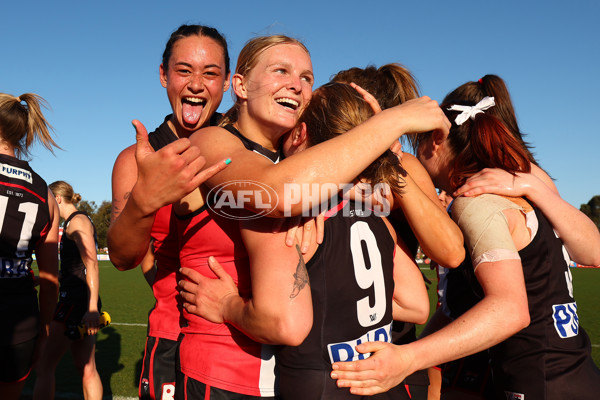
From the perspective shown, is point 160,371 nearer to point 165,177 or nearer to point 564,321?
point 165,177

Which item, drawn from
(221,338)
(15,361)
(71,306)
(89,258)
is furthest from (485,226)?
(71,306)

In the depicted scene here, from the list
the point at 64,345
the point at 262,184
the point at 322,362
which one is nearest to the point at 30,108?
the point at 64,345

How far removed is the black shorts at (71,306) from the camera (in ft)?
19.0

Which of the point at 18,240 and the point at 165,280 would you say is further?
the point at 18,240

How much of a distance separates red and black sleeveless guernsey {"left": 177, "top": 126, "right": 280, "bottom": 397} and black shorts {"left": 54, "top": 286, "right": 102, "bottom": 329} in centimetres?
450

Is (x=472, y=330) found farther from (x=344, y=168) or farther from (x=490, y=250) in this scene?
(x=344, y=168)

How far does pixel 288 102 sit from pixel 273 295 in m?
1.03

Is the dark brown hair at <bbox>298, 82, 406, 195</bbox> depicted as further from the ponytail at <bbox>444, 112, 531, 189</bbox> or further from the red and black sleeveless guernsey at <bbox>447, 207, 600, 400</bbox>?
the red and black sleeveless guernsey at <bbox>447, 207, 600, 400</bbox>

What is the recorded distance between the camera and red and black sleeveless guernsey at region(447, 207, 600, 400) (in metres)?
2.32

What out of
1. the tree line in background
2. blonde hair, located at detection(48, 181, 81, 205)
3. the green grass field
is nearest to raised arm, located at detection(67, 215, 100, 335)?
blonde hair, located at detection(48, 181, 81, 205)

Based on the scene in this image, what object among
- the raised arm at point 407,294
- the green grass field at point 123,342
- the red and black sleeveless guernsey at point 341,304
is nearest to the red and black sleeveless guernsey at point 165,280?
the red and black sleeveless guernsey at point 341,304

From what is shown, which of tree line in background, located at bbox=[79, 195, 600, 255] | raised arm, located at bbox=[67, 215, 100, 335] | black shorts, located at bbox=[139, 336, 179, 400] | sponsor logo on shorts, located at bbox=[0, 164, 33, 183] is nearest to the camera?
black shorts, located at bbox=[139, 336, 179, 400]

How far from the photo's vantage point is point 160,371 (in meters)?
2.70

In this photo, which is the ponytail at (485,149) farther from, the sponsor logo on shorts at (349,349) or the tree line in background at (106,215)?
the tree line in background at (106,215)
